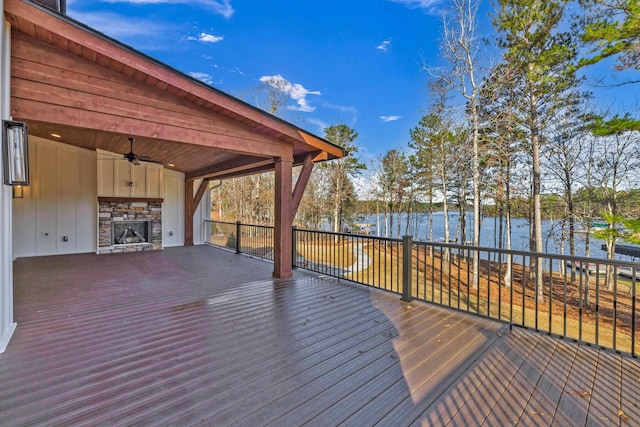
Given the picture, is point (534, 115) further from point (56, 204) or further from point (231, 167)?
point (56, 204)

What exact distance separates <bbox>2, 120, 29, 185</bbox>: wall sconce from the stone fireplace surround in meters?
6.34

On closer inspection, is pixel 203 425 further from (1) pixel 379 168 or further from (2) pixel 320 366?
(1) pixel 379 168

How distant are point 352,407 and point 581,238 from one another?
14728 millimetres

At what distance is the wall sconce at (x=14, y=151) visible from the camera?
2.50 meters

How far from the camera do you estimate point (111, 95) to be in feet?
11.2

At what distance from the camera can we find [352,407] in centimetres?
182

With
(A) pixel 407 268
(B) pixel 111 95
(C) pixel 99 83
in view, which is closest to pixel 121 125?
(B) pixel 111 95

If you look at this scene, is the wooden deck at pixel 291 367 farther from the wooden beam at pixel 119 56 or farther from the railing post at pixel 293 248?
the wooden beam at pixel 119 56

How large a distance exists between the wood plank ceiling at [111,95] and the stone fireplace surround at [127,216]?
5.34m

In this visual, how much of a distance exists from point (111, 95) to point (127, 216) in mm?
6288

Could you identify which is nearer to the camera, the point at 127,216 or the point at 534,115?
the point at 127,216

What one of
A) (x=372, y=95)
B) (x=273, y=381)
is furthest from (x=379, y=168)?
(x=273, y=381)

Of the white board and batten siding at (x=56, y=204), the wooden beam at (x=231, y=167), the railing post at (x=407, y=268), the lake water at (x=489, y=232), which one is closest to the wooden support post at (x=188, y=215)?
the wooden beam at (x=231, y=167)

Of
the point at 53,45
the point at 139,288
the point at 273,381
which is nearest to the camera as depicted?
the point at 273,381
